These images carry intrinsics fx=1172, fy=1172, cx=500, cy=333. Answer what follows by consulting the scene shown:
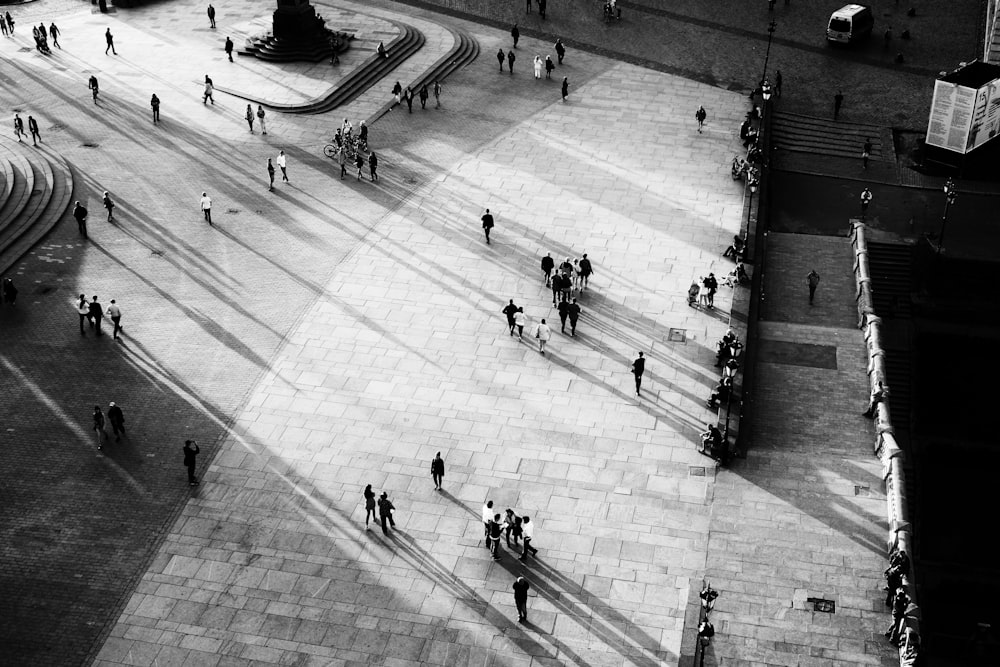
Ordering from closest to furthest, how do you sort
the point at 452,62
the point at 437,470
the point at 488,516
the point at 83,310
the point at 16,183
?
the point at 488,516
the point at 437,470
the point at 83,310
the point at 16,183
the point at 452,62

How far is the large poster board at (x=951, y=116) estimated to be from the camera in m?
61.7

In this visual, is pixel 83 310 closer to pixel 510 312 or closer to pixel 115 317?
pixel 115 317

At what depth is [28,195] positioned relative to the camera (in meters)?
55.0

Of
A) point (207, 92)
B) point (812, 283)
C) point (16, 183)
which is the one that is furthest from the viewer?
point (207, 92)

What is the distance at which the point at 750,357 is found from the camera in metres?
45.3

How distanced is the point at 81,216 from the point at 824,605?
A: 117ft

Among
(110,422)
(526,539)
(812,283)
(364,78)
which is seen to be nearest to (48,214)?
(110,422)

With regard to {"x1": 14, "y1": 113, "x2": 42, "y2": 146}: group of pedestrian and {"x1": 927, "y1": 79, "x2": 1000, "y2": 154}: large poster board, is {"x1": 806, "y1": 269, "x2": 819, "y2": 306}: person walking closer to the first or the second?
{"x1": 927, "y1": 79, "x2": 1000, "y2": 154}: large poster board

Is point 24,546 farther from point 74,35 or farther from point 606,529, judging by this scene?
point 74,35

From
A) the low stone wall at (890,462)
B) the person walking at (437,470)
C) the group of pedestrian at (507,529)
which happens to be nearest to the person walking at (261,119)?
the person walking at (437,470)

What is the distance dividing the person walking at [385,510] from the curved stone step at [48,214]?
23524mm

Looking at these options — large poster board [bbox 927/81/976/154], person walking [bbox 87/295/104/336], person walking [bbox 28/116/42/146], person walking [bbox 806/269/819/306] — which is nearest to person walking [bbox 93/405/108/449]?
person walking [bbox 87/295/104/336]

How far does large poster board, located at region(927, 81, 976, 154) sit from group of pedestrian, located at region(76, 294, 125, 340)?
43.3 metres

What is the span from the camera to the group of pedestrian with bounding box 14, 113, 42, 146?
196 feet
